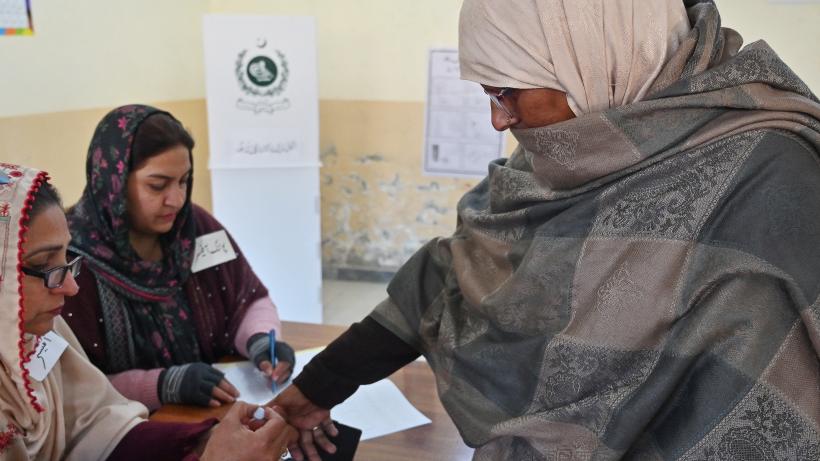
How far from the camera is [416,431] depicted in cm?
131

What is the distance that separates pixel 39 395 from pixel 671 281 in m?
1.00

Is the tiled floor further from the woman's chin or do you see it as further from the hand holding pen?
the woman's chin

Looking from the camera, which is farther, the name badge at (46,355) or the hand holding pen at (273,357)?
the hand holding pen at (273,357)

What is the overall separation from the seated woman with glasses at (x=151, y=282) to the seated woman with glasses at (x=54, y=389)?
185 millimetres

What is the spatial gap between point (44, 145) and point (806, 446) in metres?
2.75

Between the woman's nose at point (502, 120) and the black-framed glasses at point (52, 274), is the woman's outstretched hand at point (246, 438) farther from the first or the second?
the woman's nose at point (502, 120)

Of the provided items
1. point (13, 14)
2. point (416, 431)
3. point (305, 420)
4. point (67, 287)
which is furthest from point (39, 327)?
point (13, 14)

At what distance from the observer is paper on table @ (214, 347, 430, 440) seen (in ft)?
4.35

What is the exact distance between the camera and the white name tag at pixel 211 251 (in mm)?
1784

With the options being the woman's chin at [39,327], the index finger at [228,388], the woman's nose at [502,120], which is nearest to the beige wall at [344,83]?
the index finger at [228,388]

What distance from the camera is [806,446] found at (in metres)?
0.74

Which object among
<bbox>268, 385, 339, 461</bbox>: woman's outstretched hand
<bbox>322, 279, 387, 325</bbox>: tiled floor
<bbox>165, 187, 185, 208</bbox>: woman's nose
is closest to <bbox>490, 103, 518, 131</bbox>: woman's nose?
<bbox>268, 385, 339, 461</bbox>: woman's outstretched hand

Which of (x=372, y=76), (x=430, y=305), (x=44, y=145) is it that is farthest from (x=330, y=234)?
(x=430, y=305)

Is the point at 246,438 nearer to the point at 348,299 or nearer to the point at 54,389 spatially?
the point at 54,389
